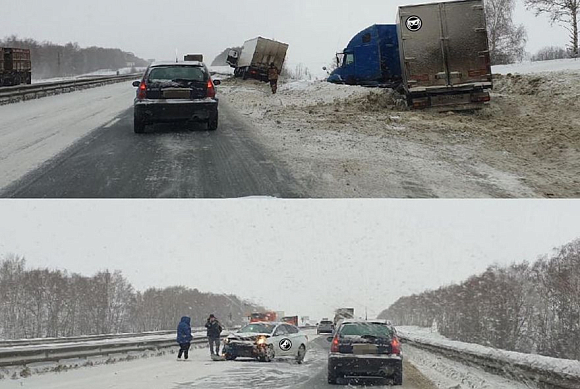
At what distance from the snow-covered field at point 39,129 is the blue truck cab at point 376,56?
32.4 ft

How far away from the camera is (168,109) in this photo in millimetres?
15633

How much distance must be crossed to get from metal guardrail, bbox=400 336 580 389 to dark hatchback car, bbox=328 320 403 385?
1.62 meters

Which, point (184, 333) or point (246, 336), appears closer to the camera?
point (246, 336)

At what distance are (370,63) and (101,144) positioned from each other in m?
15.7

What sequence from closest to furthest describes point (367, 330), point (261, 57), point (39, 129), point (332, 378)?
point (332, 378) → point (367, 330) → point (39, 129) → point (261, 57)

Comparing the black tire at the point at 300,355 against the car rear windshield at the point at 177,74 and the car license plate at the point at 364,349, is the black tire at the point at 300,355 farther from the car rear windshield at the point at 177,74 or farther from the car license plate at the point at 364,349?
the car rear windshield at the point at 177,74

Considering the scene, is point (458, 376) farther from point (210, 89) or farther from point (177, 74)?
point (177, 74)

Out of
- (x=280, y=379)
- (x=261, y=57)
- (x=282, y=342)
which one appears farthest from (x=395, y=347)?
(x=261, y=57)

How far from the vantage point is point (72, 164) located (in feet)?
39.9

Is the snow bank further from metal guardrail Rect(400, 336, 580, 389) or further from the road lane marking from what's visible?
the road lane marking

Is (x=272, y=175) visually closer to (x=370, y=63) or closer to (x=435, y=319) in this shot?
(x=370, y=63)

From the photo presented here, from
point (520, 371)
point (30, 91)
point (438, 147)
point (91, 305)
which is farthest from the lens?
point (91, 305)

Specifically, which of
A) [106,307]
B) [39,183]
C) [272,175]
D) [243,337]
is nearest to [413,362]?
[243,337]

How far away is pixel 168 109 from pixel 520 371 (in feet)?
32.0
